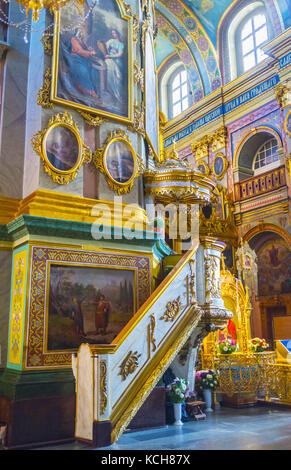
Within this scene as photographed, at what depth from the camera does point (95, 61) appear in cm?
826

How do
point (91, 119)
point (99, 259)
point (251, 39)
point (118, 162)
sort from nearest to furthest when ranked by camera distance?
1. point (99, 259)
2. point (91, 119)
3. point (118, 162)
4. point (251, 39)

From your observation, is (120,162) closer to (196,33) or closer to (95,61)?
(95,61)

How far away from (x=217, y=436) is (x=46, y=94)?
5.86 meters

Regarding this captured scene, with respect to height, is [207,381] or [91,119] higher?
[91,119]

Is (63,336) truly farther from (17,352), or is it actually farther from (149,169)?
(149,169)

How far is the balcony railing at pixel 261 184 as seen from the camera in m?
14.9

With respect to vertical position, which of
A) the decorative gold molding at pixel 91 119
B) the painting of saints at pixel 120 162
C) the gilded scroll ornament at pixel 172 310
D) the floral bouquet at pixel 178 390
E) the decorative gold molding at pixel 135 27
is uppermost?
the decorative gold molding at pixel 135 27

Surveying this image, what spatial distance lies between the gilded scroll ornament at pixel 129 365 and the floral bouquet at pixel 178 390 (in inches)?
52.7

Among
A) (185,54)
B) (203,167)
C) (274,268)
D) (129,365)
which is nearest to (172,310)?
(129,365)

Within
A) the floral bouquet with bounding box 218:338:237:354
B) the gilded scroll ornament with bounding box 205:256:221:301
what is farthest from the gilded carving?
the floral bouquet with bounding box 218:338:237:354

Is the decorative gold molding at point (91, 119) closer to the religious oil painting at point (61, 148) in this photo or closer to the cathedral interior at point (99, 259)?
the cathedral interior at point (99, 259)

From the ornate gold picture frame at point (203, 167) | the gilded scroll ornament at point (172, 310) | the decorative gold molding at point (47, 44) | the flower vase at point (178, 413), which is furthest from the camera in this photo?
the ornate gold picture frame at point (203, 167)

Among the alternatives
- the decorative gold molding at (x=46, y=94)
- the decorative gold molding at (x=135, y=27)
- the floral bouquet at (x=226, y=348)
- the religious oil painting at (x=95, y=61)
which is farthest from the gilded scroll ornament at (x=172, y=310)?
the decorative gold molding at (x=135, y=27)

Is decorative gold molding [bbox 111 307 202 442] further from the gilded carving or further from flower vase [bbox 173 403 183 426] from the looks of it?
flower vase [bbox 173 403 183 426]
